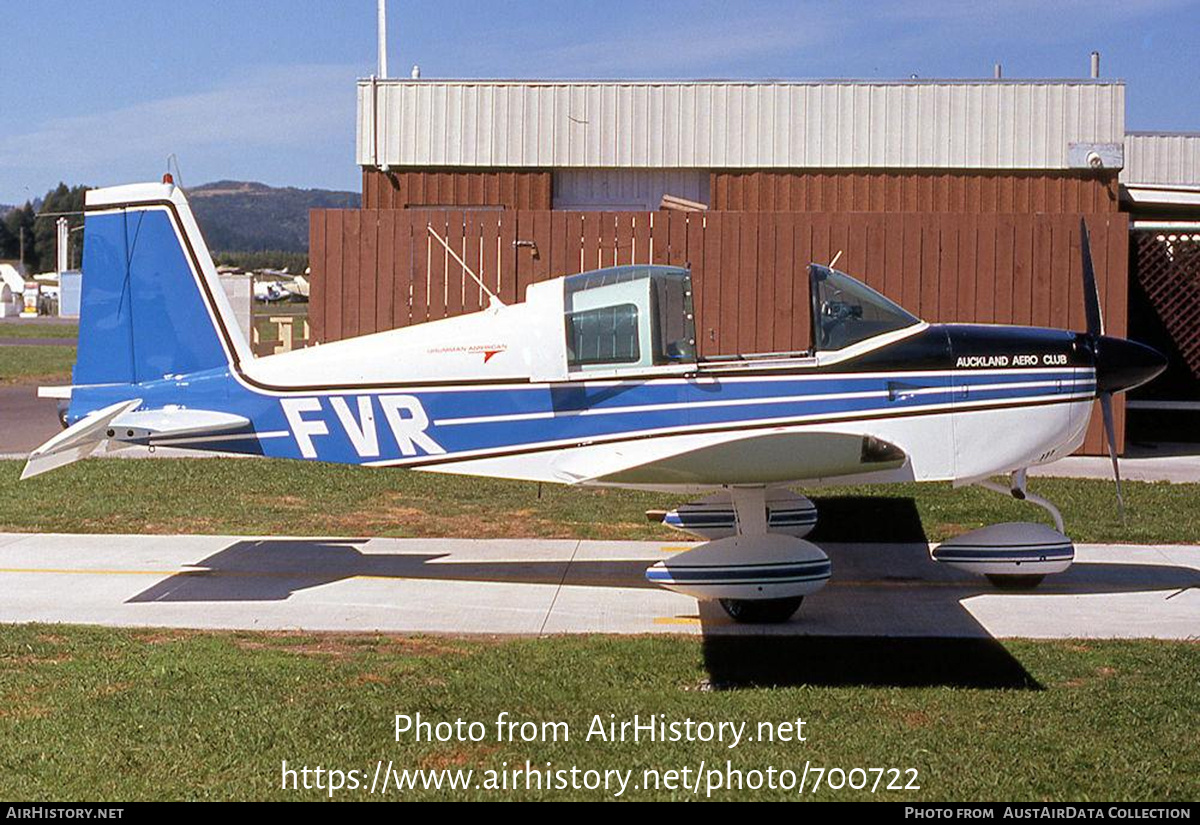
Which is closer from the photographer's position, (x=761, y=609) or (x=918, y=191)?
(x=761, y=609)

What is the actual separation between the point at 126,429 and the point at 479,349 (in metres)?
2.40

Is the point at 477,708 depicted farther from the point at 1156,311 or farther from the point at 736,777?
the point at 1156,311

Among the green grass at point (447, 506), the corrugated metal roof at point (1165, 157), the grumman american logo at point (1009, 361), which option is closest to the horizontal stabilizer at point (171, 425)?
the green grass at point (447, 506)

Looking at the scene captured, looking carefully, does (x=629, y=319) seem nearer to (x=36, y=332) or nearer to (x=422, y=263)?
(x=422, y=263)

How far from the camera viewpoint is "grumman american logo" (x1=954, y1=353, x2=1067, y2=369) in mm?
9141

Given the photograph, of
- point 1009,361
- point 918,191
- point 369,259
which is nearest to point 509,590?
A: point 1009,361

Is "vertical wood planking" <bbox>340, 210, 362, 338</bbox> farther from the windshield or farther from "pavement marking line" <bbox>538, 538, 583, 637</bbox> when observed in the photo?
the windshield

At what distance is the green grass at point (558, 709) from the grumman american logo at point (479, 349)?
2.00m

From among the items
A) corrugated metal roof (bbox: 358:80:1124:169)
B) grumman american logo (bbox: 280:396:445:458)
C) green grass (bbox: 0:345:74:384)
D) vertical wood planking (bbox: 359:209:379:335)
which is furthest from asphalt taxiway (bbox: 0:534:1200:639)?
green grass (bbox: 0:345:74:384)

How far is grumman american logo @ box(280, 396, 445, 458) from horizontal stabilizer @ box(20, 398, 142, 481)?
3.81ft

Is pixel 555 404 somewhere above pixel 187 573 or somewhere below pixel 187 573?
above

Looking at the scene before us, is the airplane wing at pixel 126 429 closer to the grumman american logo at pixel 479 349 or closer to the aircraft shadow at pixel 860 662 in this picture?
the grumman american logo at pixel 479 349

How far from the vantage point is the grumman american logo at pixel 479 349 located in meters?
9.34

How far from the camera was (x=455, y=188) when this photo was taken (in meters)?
20.6
